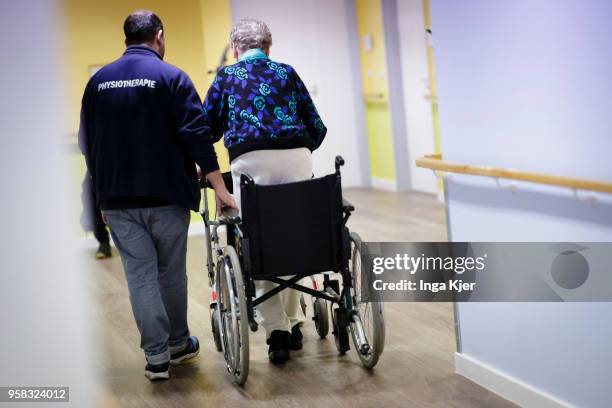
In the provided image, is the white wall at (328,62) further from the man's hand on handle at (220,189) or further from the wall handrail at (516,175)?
the wall handrail at (516,175)

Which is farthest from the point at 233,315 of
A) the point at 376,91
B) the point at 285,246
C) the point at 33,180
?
the point at 376,91

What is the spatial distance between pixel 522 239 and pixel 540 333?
0.97 feet

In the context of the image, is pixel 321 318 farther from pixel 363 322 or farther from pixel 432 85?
pixel 432 85

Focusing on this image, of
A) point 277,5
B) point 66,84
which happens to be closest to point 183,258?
point 66,84

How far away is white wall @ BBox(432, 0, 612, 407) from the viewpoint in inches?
91.9

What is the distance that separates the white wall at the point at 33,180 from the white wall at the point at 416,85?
5.71 m

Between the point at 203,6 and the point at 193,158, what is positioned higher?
the point at 203,6

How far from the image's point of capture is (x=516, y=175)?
259 centimetres

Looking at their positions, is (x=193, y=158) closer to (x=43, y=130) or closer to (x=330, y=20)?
(x=43, y=130)

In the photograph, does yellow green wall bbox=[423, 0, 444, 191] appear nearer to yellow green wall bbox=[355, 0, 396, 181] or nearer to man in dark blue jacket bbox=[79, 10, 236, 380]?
yellow green wall bbox=[355, 0, 396, 181]

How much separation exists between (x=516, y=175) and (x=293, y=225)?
86cm

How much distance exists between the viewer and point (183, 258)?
3.47 m

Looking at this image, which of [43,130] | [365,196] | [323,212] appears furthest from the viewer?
[365,196]

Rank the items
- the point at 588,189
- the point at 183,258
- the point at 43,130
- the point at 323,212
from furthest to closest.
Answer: the point at 183,258 < the point at 323,212 < the point at 588,189 < the point at 43,130
